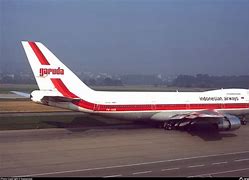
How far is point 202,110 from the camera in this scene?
143 feet

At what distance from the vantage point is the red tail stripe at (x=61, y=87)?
1428 inches

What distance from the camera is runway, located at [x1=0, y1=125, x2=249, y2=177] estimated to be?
70.5ft

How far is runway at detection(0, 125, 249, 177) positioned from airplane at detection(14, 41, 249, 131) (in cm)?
194

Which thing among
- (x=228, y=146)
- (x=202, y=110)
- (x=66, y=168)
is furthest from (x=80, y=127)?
(x=66, y=168)

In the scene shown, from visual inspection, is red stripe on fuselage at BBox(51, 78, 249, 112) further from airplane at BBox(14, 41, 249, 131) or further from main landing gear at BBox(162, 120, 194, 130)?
main landing gear at BBox(162, 120, 194, 130)

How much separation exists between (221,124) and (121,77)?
11907 centimetres

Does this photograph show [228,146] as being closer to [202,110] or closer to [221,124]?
[221,124]

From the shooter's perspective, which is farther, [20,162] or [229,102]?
[229,102]

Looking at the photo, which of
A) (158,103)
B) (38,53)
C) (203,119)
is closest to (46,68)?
(38,53)

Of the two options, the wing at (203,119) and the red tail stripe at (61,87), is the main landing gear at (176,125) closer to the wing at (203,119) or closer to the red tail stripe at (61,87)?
the wing at (203,119)

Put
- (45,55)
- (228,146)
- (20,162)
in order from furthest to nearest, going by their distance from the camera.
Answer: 1. (45,55)
2. (228,146)
3. (20,162)

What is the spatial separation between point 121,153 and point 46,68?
13.3 metres

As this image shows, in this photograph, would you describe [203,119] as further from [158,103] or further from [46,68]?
[46,68]

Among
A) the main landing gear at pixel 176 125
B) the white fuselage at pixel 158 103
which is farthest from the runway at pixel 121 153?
the white fuselage at pixel 158 103
